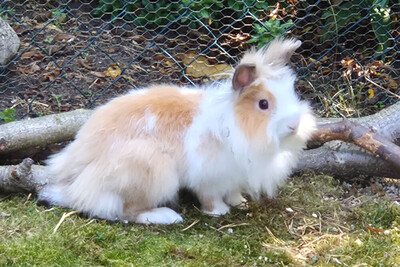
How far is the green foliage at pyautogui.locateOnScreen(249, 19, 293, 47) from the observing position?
4156 millimetres

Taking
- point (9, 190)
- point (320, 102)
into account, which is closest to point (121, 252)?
point (9, 190)

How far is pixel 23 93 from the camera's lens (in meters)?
4.21

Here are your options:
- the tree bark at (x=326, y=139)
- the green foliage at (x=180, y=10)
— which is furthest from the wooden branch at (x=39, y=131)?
the green foliage at (x=180, y=10)

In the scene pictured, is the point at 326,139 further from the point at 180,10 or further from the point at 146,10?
the point at 146,10

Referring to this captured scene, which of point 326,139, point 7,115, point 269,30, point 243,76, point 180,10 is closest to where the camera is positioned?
point 243,76

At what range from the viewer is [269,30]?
13.5ft

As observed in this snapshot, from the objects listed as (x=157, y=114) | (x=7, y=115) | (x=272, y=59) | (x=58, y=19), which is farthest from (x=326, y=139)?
(x=58, y=19)

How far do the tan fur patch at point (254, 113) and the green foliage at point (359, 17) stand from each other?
164cm

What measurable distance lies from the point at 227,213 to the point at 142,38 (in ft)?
6.30

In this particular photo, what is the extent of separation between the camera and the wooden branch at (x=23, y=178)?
3059 mm

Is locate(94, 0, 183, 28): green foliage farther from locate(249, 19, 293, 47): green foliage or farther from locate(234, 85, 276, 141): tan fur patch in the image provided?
locate(234, 85, 276, 141): tan fur patch

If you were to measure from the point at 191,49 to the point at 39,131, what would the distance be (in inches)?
53.1

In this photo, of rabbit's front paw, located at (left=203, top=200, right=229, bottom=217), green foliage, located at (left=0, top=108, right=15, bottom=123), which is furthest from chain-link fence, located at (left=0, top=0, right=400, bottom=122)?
rabbit's front paw, located at (left=203, top=200, right=229, bottom=217)

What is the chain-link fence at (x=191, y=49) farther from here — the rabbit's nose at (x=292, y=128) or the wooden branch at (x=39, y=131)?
the rabbit's nose at (x=292, y=128)
